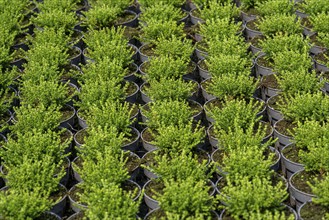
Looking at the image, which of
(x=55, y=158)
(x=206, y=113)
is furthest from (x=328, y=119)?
(x=55, y=158)

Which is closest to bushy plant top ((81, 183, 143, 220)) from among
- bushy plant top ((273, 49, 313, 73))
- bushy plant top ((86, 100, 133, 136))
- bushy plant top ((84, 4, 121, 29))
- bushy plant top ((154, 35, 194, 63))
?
bushy plant top ((86, 100, 133, 136))

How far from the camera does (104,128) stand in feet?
28.4

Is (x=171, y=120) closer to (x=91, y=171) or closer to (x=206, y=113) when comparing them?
(x=206, y=113)

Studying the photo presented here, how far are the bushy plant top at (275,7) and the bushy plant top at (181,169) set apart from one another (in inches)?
168

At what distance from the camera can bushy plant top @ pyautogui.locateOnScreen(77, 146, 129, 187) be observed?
780 centimetres

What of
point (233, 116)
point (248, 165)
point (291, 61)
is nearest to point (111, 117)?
point (233, 116)

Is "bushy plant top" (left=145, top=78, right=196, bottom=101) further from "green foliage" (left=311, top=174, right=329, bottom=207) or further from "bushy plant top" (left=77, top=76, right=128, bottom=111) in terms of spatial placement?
"green foliage" (left=311, top=174, right=329, bottom=207)

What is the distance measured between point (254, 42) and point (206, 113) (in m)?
2.38

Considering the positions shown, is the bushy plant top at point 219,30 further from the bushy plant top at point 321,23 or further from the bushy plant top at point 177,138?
the bushy plant top at point 177,138

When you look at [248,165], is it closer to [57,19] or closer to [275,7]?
[275,7]

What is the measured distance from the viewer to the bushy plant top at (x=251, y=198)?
7297 mm

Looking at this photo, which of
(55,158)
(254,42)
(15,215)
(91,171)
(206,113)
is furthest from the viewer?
(254,42)

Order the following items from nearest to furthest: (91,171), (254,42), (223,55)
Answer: (91,171), (223,55), (254,42)

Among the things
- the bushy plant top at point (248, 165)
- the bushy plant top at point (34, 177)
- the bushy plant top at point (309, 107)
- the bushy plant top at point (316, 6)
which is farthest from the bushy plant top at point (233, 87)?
the bushy plant top at point (34, 177)
